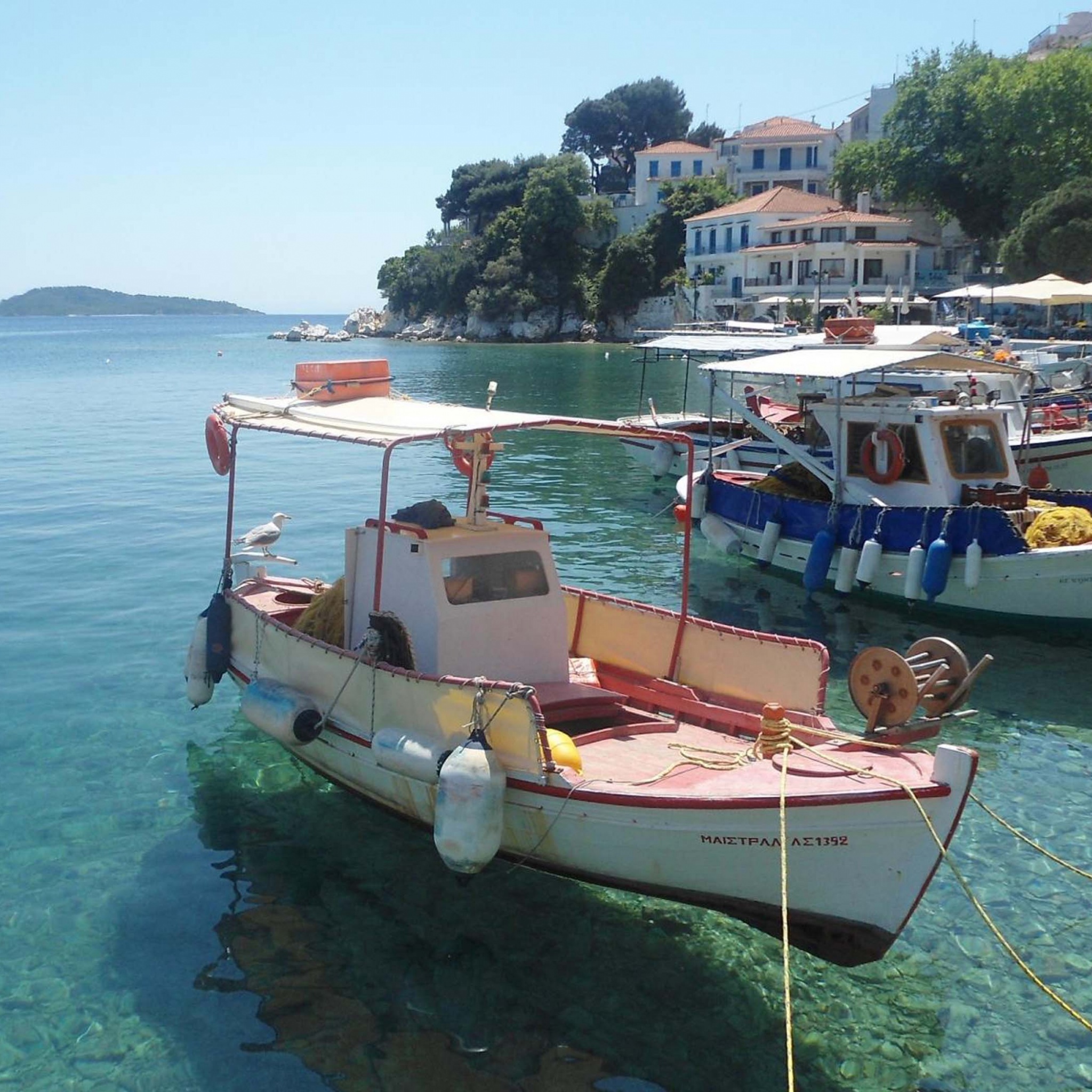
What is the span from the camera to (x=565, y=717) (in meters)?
9.10

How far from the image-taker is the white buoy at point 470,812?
7469 mm

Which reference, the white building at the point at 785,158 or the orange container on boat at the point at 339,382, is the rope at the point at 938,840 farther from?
the white building at the point at 785,158

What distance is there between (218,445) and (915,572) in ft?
31.4

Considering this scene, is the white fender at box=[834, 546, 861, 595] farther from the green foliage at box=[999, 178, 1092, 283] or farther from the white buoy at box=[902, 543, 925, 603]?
the green foliage at box=[999, 178, 1092, 283]

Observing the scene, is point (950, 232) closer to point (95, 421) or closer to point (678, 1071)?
point (95, 421)

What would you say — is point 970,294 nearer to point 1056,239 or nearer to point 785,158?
point 1056,239

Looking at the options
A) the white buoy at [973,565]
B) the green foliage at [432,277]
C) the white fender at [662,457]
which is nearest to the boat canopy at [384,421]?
the white buoy at [973,565]

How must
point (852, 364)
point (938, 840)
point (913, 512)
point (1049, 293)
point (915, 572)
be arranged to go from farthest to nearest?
point (1049, 293) → point (852, 364) → point (913, 512) → point (915, 572) → point (938, 840)

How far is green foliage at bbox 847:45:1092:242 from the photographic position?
61.5m

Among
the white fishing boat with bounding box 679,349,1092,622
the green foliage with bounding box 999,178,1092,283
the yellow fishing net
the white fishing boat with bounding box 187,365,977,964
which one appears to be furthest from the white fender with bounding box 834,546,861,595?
the green foliage with bounding box 999,178,1092,283

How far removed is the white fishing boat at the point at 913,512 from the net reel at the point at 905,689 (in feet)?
22.3

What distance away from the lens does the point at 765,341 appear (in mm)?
21766

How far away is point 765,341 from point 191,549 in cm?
1146

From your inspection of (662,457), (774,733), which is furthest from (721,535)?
(774,733)
